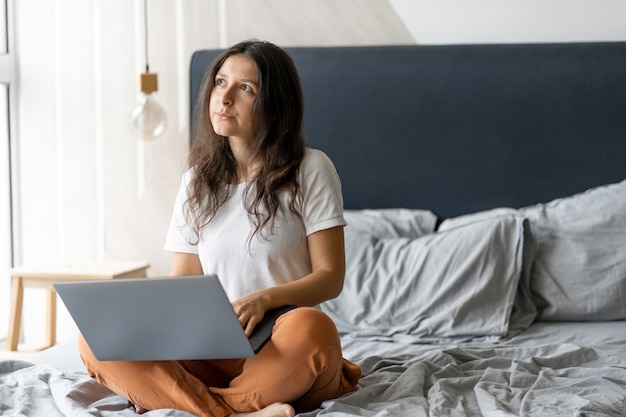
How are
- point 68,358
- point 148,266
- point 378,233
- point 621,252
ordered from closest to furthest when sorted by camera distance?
point 68,358
point 621,252
point 378,233
point 148,266

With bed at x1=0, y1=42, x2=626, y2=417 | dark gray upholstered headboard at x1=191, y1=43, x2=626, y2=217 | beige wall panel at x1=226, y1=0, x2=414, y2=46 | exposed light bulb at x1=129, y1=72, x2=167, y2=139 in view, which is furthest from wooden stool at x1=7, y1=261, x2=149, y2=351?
beige wall panel at x1=226, y1=0, x2=414, y2=46

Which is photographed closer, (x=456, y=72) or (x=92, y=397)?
(x=92, y=397)

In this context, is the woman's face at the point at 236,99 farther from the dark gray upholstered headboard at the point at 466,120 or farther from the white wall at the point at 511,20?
the white wall at the point at 511,20

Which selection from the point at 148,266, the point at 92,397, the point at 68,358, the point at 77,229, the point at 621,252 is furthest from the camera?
the point at 77,229

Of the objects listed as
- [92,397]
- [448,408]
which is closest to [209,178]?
[92,397]

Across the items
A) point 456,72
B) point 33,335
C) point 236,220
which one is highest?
point 456,72

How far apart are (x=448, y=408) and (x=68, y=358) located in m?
1.06

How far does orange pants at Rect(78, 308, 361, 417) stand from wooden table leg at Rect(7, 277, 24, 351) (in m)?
1.38

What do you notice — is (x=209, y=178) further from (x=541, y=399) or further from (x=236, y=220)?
(x=541, y=399)

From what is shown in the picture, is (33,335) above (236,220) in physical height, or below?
below

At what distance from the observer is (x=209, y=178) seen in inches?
84.3

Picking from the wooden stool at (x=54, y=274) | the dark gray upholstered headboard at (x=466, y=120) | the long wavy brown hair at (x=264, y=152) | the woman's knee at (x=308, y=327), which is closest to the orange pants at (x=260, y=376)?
the woman's knee at (x=308, y=327)

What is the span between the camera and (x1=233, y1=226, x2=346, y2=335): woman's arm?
1.80 m

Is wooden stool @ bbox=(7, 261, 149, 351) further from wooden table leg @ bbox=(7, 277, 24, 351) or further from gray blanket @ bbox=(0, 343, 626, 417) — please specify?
gray blanket @ bbox=(0, 343, 626, 417)
